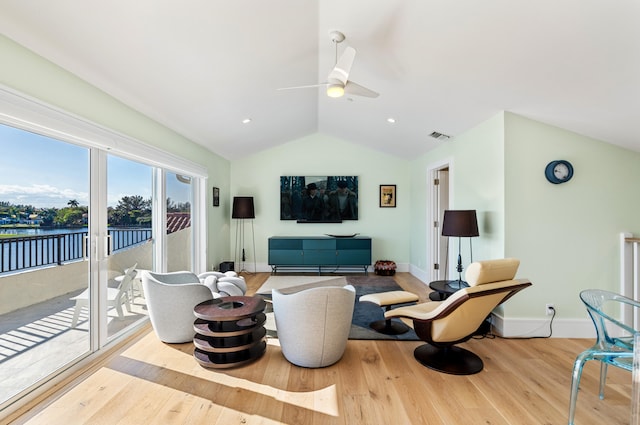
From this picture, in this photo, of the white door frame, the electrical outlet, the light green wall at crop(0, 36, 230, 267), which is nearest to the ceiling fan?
the light green wall at crop(0, 36, 230, 267)

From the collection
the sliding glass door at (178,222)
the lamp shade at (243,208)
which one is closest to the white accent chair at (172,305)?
the sliding glass door at (178,222)

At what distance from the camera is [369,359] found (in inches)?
108

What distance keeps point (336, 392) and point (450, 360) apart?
1066 millimetres

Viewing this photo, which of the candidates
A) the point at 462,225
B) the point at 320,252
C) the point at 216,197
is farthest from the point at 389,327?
the point at 216,197

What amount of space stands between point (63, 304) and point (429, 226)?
4.94 m

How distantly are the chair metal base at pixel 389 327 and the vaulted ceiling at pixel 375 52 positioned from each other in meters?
2.49

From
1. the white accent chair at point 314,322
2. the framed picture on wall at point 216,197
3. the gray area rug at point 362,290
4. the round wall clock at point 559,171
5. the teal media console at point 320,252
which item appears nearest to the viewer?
the white accent chair at point 314,322

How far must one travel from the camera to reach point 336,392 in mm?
2234

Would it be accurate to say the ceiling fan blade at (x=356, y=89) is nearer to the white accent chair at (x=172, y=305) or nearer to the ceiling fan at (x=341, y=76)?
the ceiling fan at (x=341, y=76)

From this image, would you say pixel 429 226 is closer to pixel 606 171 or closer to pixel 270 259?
pixel 606 171

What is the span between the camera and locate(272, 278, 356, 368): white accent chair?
97.6 inches

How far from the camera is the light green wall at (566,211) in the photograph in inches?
123

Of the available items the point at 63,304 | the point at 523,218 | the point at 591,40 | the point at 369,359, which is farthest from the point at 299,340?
the point at 591,40

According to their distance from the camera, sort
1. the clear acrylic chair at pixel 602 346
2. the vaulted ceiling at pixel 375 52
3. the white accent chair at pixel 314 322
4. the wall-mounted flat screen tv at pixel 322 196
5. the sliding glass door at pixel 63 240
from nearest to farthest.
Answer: the clear acrylic chair at pixel 602 346, the vaulted ceiling at pixel 375 52, the sliding glass door at pixel 63 240, the white accent chair at pixel 314 322, the wall-mounted flat screen tv at pixel 322 196
